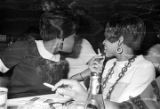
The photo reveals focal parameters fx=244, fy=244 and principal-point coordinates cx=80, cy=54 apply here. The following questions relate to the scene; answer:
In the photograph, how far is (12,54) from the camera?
125 centimetres

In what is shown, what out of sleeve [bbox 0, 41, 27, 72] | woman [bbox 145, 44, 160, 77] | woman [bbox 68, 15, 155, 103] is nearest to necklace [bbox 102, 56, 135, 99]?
woman [bbox 68, 15, 155, 103]

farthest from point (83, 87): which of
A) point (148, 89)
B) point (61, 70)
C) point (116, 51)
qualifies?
point (148, 89)

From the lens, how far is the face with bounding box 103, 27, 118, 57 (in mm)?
1319

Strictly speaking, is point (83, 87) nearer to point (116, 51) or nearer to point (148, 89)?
point (116, 51)

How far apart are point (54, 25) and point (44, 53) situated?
0.53 feet

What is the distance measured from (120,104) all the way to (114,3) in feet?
1.85

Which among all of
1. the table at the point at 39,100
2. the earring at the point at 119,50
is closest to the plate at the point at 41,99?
the table at the point at 39,100

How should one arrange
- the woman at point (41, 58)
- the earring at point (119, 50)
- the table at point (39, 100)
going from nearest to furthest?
1. the table at point (39, 100)
2. the woman at point (41, 58)
3. the earring at point (119, 50)

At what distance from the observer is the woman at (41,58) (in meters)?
1.25

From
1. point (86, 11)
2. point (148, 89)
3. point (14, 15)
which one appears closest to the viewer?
point (14, 15)

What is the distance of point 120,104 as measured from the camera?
4.43ft

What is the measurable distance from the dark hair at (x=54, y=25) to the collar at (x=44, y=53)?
4 cm

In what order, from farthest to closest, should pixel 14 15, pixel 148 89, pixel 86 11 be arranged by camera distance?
1. pixel 148 89
2. pixel 86 11
3. pixel 14 15

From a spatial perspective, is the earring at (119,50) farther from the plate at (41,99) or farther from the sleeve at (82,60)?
the plate at (41,99)
